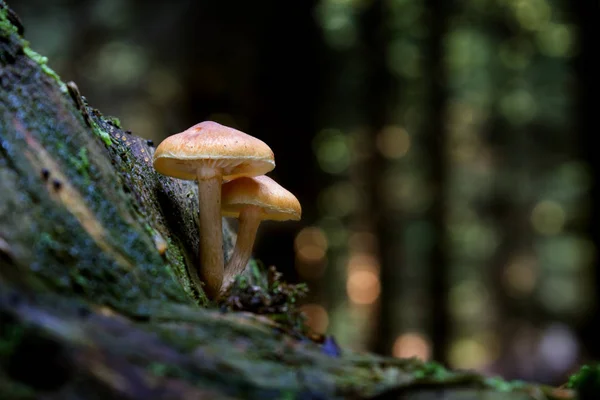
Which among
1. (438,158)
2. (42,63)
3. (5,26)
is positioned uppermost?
(438,158)

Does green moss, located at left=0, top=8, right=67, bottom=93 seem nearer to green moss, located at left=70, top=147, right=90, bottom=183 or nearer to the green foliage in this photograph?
green moss, located at left=70, top=147, right=90, bottom=183

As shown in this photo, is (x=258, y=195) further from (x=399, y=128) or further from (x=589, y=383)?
(x=399, y=128)

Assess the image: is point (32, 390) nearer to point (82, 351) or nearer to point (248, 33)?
point (82, 351)

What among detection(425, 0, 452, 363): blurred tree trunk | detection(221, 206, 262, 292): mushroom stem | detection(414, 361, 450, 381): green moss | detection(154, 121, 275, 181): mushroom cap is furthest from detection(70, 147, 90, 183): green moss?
detection(425, 0, 452, 363): blurred tree trunk

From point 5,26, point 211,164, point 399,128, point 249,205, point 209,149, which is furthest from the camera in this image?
point 399,128

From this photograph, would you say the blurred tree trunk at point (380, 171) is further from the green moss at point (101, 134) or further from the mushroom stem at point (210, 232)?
the green moss at point (101, 134)

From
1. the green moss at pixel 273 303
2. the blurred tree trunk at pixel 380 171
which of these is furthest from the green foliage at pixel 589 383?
the blurred tree trunk at pixel 380 171

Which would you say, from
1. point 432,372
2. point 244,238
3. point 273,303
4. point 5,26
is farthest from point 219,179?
point 432,372
